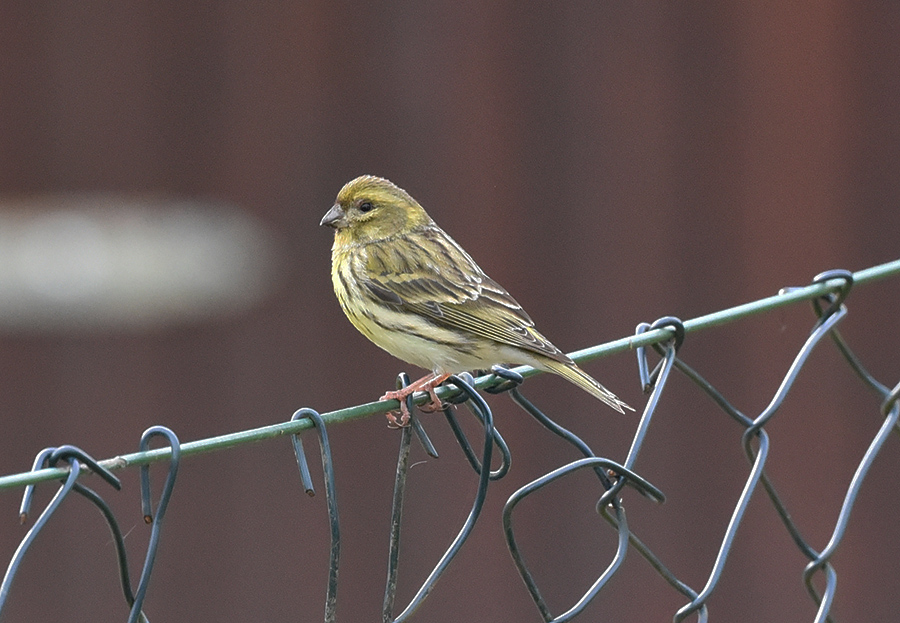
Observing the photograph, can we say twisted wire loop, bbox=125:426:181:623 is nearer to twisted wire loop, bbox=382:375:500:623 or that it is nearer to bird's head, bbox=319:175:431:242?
twisted wire loop, bbox=382:375:500:623

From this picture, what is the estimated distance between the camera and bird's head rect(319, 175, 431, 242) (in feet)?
15.4

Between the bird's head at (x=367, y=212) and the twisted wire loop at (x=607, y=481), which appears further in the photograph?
the bird's head at (x=367, y=212)

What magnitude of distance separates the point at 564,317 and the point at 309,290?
1.35m

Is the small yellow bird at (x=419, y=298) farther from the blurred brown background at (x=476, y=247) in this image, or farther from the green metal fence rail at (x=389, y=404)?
the blurred brown background at (x=476, y=247)

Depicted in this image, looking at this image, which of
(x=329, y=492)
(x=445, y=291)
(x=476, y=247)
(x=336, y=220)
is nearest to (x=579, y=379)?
(x=445, y=291)

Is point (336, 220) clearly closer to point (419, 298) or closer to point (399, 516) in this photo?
point (419, 298)

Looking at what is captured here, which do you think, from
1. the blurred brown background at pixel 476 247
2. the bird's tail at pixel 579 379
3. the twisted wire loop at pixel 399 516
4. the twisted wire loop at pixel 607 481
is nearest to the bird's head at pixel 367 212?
the bird's tail at pixel 579 379

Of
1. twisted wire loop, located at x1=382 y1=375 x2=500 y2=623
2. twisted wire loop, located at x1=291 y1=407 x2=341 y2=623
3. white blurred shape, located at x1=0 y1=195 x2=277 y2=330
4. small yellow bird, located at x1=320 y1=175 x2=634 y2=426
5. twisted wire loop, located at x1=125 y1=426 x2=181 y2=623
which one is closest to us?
twisted wire loop, located at x1=125 y1=426 x2=181 y2=623

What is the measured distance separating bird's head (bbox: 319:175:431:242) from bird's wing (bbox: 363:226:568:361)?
0.10 m

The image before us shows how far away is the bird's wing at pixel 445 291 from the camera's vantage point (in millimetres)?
4191

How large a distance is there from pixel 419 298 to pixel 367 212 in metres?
0.54

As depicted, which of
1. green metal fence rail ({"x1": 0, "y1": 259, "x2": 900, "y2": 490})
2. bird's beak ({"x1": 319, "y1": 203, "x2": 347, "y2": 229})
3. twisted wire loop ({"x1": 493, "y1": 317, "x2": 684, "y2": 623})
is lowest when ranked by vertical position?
twisted wire loop ({"x1": 493, "y1": 317, "x2": 684, "y2": 623})

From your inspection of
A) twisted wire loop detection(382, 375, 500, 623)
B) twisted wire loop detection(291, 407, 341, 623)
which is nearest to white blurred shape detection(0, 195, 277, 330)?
twisted wire loop detection(382, 375, 500, 623)

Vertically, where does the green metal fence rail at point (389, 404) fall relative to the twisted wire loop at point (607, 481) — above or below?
above
